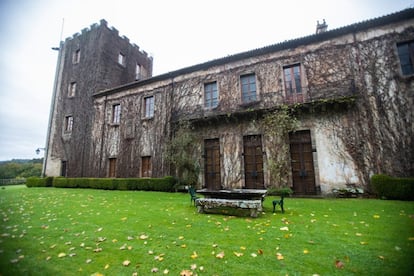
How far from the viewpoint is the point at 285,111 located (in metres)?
9.74

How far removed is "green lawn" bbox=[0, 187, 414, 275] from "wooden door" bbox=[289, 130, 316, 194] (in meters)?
4.07

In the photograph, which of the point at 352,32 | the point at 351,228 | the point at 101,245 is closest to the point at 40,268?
the point at 101,245

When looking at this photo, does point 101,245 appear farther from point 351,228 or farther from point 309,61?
point 309,61

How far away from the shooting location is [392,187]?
24.5ft

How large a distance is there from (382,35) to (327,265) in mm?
11465

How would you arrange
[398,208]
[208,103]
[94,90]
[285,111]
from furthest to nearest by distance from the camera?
[94,90] < [208,103] < [285,111] < [398,208]

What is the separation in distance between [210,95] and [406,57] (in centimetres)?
978

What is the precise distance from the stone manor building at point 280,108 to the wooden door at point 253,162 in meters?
0.06

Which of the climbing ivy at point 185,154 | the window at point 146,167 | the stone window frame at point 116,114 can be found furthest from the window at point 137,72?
the climbing ivy at point 185,154

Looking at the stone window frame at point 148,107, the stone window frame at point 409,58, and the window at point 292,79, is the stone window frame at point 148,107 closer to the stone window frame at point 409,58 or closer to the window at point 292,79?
the window at point 292,79

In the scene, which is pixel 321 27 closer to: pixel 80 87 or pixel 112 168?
pixel 112 168

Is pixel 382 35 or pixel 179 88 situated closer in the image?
pixel 382 35

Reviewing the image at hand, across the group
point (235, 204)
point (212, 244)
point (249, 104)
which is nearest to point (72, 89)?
point (249, 104)

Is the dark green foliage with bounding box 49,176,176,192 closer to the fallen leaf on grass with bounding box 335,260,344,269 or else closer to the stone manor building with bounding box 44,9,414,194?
the stone manor building with bounding box 44,9,414,194
